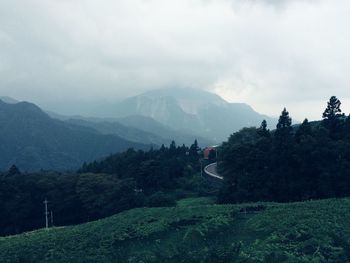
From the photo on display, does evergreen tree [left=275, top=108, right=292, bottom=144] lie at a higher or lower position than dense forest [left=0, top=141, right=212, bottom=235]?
higher

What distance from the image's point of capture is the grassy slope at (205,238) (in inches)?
801

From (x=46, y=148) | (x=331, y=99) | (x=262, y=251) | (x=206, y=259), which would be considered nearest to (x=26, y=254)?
(x=206, y=259)

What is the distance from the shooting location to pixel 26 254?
24828 mm

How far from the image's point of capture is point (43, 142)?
153m

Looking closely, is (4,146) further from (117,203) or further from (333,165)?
(333,165)

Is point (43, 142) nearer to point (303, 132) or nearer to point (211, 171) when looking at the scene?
point (211, 171)

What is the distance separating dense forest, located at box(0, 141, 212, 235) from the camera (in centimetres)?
4069

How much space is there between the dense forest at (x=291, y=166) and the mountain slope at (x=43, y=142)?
10286 centimetres

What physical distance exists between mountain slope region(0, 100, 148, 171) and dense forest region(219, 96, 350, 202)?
4050 inches

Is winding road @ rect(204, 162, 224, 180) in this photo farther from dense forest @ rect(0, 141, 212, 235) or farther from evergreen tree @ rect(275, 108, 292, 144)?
evergreen tree @ rect(275, 108, 292, 144)

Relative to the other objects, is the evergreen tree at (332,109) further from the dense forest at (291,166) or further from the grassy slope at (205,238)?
the grassy slope at (205,238)

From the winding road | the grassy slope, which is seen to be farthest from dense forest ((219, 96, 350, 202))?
the winding road

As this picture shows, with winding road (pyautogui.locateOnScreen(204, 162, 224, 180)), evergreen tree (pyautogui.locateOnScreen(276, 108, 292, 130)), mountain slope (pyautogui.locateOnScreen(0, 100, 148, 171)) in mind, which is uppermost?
mountain slope (pyautogui.locateOnScreen(0, 100, 148, 171))

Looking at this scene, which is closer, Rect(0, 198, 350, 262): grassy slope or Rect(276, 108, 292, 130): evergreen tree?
Rect(0, 198, 350, 262): grassy slope
